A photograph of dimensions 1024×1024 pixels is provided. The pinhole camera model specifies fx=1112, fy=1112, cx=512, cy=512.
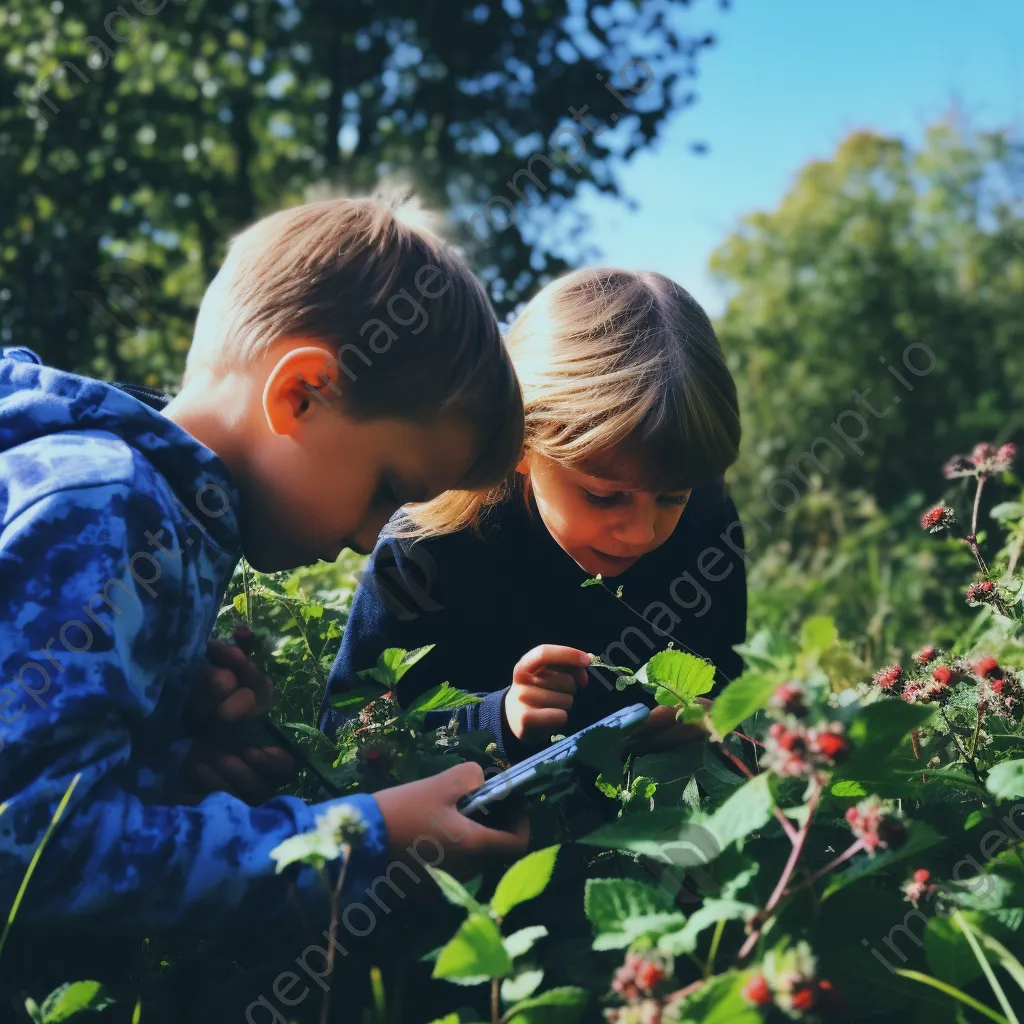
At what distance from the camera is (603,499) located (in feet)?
7.76

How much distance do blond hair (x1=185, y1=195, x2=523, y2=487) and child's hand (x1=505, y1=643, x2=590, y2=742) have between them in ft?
1.24

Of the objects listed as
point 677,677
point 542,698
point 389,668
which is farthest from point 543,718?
point 677,677

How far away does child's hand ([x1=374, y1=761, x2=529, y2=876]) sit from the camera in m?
1.37

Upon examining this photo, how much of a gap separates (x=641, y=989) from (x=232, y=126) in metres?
7.45

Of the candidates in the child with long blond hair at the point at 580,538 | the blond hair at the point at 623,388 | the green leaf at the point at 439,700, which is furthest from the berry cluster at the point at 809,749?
the blond hair at the point at 623,388

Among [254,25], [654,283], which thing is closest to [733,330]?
[254,25]

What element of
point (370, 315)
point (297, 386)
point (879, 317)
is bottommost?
point (879, 317)

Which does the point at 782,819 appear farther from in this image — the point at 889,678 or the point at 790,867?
the point at 889,678

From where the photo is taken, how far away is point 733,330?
9500 mm

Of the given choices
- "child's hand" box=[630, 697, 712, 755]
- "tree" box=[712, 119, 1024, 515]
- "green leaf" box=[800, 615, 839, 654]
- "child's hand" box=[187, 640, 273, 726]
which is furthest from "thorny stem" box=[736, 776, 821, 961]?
"tree" box=[712, 119, 1024, 515]

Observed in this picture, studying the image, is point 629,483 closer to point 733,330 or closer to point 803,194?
point 733,330

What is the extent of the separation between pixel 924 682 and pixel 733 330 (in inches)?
318

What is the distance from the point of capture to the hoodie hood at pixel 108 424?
4.86 feet

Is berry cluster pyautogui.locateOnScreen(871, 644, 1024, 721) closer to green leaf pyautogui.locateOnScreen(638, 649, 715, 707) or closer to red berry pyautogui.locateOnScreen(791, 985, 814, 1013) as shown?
green leaf pyautogui.locateOnScreen(638, 649, 715, 707)
